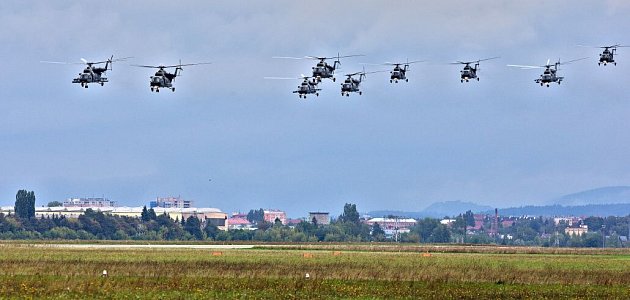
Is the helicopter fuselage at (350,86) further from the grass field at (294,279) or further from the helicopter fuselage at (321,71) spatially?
the grass field at (294,279)

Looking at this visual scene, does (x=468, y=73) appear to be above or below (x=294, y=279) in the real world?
above

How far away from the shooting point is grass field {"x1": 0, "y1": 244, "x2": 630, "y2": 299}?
201ft

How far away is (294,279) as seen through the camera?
7112 cm

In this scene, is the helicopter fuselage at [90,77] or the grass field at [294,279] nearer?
the grass field at [294,279]

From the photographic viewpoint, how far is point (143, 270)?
78.2 metres

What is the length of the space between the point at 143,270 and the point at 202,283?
12.9 metres

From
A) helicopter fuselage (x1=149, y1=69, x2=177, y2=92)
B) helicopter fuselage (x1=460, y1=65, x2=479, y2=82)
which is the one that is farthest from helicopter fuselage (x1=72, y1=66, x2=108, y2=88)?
helicopter fuselage (x1=460, y1=65, x2=479, y2=82)

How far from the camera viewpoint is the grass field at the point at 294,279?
61.3 metres

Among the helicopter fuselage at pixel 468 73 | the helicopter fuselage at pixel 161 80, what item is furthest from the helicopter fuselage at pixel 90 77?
the helicopter fuselage at pixel 468 73

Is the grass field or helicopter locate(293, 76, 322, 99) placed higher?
helicopter locate(293, 76, 322, 99)

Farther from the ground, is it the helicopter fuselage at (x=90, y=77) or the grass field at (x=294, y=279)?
the helicopter fuselage at (x=90, y=77)

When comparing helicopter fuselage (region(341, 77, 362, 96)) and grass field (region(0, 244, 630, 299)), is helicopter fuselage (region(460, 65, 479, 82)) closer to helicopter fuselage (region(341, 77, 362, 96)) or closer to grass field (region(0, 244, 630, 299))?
helicopter fuselage (region(341, 77, 362, 96))

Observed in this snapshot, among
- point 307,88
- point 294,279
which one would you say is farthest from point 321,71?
point 294,279

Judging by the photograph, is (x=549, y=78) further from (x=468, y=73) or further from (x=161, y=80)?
(x=161, y=80)
